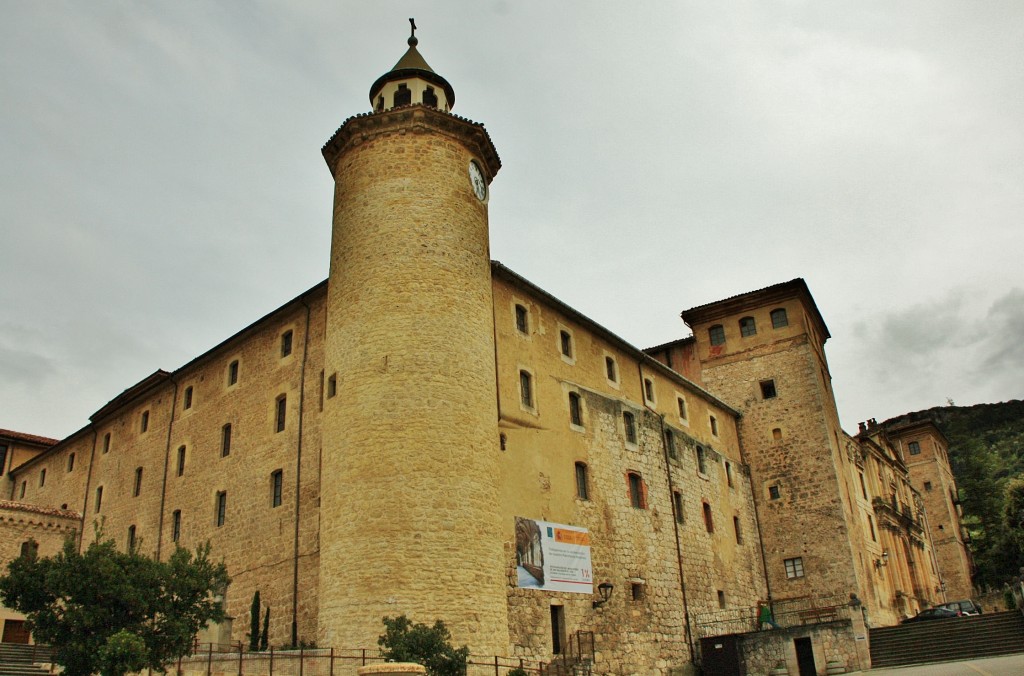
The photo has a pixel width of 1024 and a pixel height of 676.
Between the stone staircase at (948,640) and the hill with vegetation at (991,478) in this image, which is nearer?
the stone staircase at (948,640)

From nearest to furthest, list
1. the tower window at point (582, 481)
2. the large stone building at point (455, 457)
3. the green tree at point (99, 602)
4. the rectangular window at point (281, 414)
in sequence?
the green tree at point (99, 602) < the large stone building at point (455, 457) < the tower window at point (582, 481) < the rectangular window at point (281, 414)

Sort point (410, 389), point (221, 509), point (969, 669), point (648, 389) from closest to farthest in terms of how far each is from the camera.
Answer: point (410, 389)
point (969, 669)
point (221, 509)
point (648, 389)

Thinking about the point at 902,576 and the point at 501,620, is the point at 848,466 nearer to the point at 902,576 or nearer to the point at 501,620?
the point at 902,576

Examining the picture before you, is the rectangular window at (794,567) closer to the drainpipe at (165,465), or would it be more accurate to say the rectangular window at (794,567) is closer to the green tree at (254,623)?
the green tree at (254,623)

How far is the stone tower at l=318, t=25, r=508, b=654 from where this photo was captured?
64.2 ft

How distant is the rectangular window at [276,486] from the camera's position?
2600cm

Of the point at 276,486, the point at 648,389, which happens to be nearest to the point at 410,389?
the point at 276,486

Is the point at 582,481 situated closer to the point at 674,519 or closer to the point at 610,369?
the point at 610,369

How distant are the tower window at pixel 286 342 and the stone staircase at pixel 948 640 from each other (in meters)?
24.6

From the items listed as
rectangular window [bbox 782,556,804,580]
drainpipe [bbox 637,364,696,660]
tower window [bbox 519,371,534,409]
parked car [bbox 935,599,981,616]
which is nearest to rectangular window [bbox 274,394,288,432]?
tower window [bbox 519,371,534,409]

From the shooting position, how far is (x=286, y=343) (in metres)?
28.3

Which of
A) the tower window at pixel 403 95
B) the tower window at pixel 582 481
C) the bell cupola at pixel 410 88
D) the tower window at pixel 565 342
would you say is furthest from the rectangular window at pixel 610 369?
the tower window at pixel 403 95

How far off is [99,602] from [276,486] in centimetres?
863

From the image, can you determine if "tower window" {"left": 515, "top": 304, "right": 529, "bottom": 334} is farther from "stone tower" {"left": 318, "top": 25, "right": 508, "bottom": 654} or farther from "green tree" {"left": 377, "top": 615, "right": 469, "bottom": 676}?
"green tree" {"left": 377, "top": 615, "right": 469, "bottom": 676}
